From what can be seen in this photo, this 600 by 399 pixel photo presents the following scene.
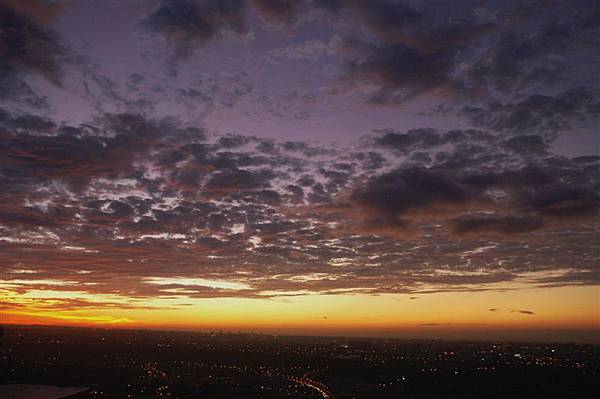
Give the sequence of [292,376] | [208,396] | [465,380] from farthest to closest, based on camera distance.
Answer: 1. [292,376]
2. [465,380]
3. [208,396]

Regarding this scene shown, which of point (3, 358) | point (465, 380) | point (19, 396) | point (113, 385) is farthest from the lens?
point (3, 358)

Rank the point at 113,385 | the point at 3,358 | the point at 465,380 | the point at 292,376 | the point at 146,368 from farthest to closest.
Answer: the point at 3,358, the point at 146,368, the point at 292,376, the point at 465,380, the point at 113,385

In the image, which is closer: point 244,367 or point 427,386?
point 427,386

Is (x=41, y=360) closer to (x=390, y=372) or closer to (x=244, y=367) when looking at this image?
(x=244, y=367)

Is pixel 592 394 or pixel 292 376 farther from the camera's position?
pixel 292 376

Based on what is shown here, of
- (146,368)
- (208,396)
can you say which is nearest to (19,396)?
(208,396)

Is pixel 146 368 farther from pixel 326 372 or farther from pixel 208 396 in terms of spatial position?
pixel 208 396

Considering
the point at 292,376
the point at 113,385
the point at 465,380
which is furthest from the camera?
the point at 292,376

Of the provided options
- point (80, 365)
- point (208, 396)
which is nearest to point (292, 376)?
point (208, 396)
